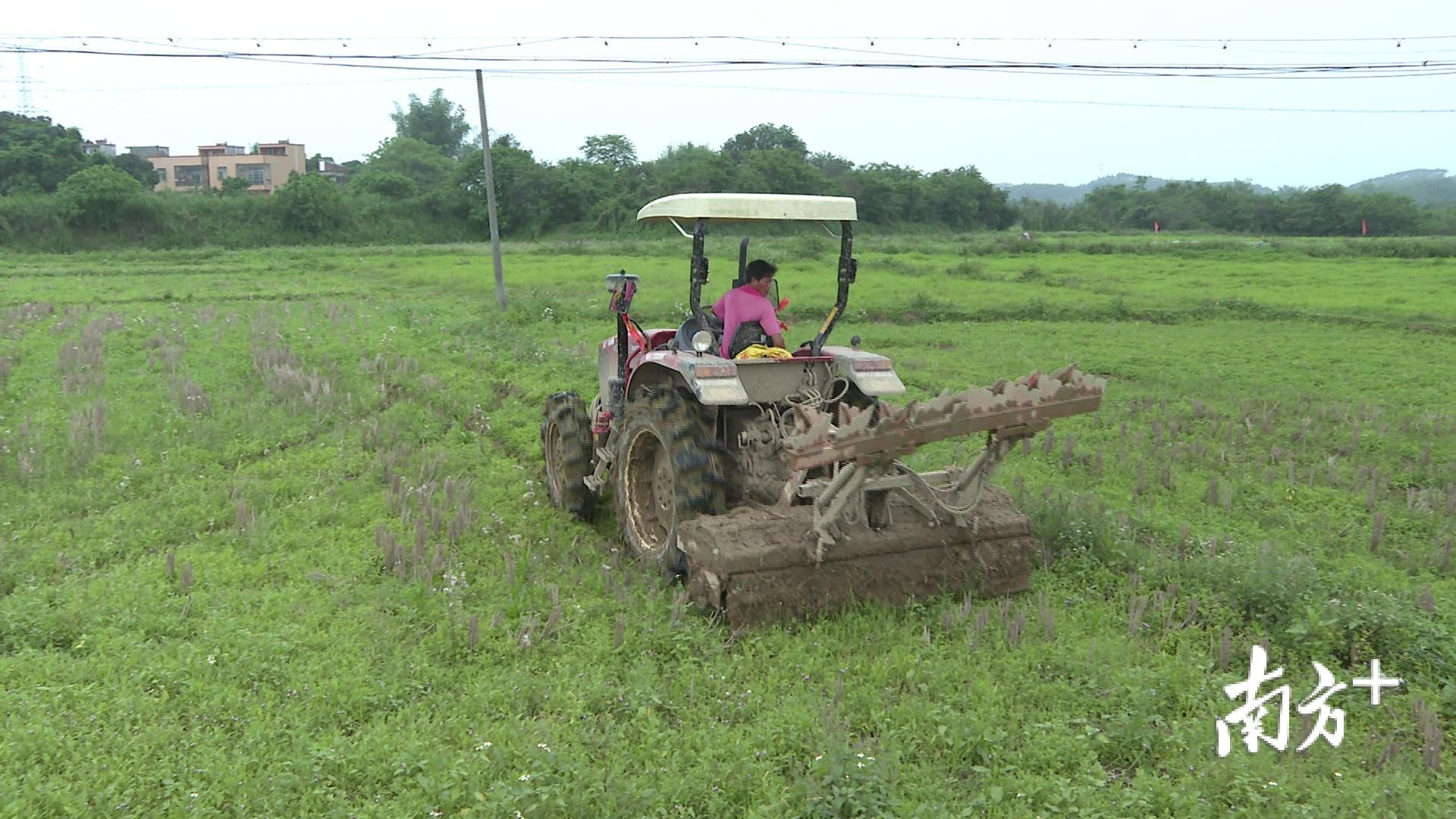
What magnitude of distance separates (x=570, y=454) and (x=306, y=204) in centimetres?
4389

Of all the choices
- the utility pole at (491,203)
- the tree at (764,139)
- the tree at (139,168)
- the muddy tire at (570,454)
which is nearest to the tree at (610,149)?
the tree at (764,139)

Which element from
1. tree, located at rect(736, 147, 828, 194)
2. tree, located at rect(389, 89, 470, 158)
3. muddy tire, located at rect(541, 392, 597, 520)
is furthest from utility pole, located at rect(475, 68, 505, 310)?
tree, located at rect(389, 89, 470, 158)

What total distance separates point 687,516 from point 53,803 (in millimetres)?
3089

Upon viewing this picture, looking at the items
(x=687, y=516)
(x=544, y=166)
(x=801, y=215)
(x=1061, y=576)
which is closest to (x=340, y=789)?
(x=687, y=516)

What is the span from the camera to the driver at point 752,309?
5902mm

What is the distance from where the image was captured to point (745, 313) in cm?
592

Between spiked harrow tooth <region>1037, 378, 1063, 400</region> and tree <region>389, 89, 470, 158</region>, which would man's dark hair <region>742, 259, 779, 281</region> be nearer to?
spiked harrow tooth <region>1037, 378, 1063, 400</region>

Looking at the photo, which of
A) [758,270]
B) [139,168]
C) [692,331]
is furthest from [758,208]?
[139,168]

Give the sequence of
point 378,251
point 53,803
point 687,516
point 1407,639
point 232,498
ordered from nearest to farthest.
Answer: point 53,803, point 1407,639, point 687,516, point 232,498, point 378,251

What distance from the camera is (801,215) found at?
5.56 m

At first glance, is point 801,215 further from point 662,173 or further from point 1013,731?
point 662,173

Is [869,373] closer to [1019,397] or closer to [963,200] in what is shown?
[1019,397]

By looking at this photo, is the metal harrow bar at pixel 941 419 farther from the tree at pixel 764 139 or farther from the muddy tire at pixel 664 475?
the tree at pixel 764 139

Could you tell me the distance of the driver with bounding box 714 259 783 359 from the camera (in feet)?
19.4
